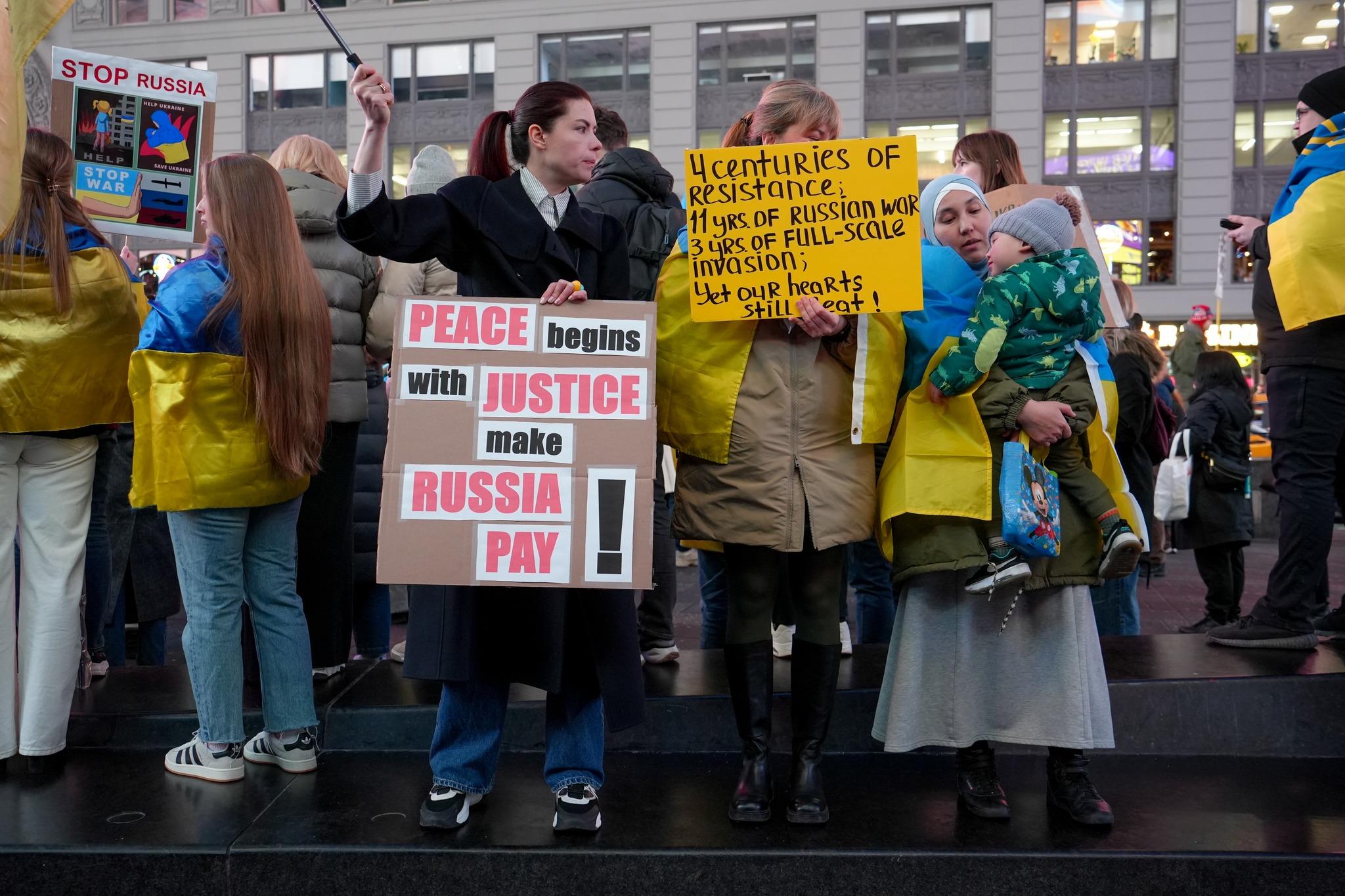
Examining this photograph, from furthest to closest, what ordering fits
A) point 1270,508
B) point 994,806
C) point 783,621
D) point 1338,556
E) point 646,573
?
point 1270,508
point 1338,556
point 783,621
point 994,806
point 646,573

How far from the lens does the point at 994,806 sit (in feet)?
10.8

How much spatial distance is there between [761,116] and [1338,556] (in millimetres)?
8966

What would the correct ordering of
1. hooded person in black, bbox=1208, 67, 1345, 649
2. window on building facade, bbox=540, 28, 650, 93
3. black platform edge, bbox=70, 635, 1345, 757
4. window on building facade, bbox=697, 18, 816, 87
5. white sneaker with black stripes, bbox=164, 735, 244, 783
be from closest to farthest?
white sneaker with black stripes, bbox=164, 735, 244, 783 → black platform edge, bbox=70, 635, 1345, 757 → hooded person in black, bbox=1208, 67, 1345, 649 → window on building facade, bbox=697, 18, 816, 87 → window on building facade, bbox=540, 28, 650, 93

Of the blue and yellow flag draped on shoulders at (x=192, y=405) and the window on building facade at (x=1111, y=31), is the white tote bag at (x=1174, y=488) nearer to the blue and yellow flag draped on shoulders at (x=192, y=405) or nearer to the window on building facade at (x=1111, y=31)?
the blue and yellow flag draped on shoulders at (x=192, y=405)

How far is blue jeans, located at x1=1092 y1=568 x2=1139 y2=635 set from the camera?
17.1 ft

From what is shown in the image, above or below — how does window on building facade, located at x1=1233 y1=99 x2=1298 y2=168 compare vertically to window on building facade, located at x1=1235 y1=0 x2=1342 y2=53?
below

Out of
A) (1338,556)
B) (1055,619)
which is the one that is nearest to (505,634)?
(1055,619)

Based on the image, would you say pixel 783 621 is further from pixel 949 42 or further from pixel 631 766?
pixel 949 42

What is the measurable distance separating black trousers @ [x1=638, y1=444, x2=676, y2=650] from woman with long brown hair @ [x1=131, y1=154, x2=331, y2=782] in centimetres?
141

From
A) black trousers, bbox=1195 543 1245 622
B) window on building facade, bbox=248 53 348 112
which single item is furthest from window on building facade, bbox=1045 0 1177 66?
black trousers, bbox=1195 543 1245 622

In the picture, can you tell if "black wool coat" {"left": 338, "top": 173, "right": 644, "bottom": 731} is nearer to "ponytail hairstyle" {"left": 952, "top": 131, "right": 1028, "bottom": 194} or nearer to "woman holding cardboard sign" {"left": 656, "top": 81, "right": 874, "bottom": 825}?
"woman holding cardboard sign" {"left": 656, "top": 81, "right": 874, "bottom": 825}

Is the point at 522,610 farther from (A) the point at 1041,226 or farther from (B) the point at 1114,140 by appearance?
(B) the point at 1114,140

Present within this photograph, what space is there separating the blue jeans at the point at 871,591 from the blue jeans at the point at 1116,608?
1.07 metres

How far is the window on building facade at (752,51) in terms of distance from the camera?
1029 inches
